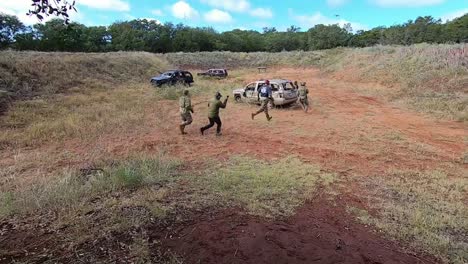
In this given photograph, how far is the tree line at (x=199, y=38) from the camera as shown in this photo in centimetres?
5503

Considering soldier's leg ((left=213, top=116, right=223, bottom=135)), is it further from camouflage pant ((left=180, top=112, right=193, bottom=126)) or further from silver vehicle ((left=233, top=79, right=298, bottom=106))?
silver vehicle ((left=233, top=79, right=298, bottom=106))

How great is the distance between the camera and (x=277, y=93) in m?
18.4

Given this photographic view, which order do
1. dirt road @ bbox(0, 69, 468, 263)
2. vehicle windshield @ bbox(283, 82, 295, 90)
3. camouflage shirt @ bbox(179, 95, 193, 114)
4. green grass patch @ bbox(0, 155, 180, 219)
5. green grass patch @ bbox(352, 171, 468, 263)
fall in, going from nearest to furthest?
dirt road @ bbox(0, 69, 468, 263), green grass patch @ bbox(352, 171, 468, 263), green grass patch @ bbox(0, 155, 180, 219), camouflage shirt @ bbox(179, 95, 193, 114), vehicle windshield @ bbox(283, 82, 295, 90)

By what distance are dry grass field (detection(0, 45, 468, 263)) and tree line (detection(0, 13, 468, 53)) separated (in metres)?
38.4

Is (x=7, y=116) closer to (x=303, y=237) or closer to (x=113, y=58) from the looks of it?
(x=303, y=237)

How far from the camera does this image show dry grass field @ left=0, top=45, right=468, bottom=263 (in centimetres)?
553

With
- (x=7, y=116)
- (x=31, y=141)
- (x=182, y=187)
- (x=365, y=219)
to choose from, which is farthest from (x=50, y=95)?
(x=365, y=219)

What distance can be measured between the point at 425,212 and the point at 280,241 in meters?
3.03

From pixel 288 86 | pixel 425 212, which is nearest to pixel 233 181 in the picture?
pixel 425 212

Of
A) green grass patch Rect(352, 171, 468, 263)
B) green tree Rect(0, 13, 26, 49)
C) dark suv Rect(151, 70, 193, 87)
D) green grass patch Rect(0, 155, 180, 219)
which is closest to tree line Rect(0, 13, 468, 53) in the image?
green tree Rect(0, 13, 26, 49)

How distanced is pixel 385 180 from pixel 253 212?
384cm

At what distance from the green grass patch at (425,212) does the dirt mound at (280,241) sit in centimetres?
37

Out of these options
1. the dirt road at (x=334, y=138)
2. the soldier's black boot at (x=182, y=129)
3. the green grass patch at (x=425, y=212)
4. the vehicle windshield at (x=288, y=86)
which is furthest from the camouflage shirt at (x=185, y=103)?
the green grass patch at (x=425, y=212)

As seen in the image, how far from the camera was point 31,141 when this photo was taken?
41.1 ft
